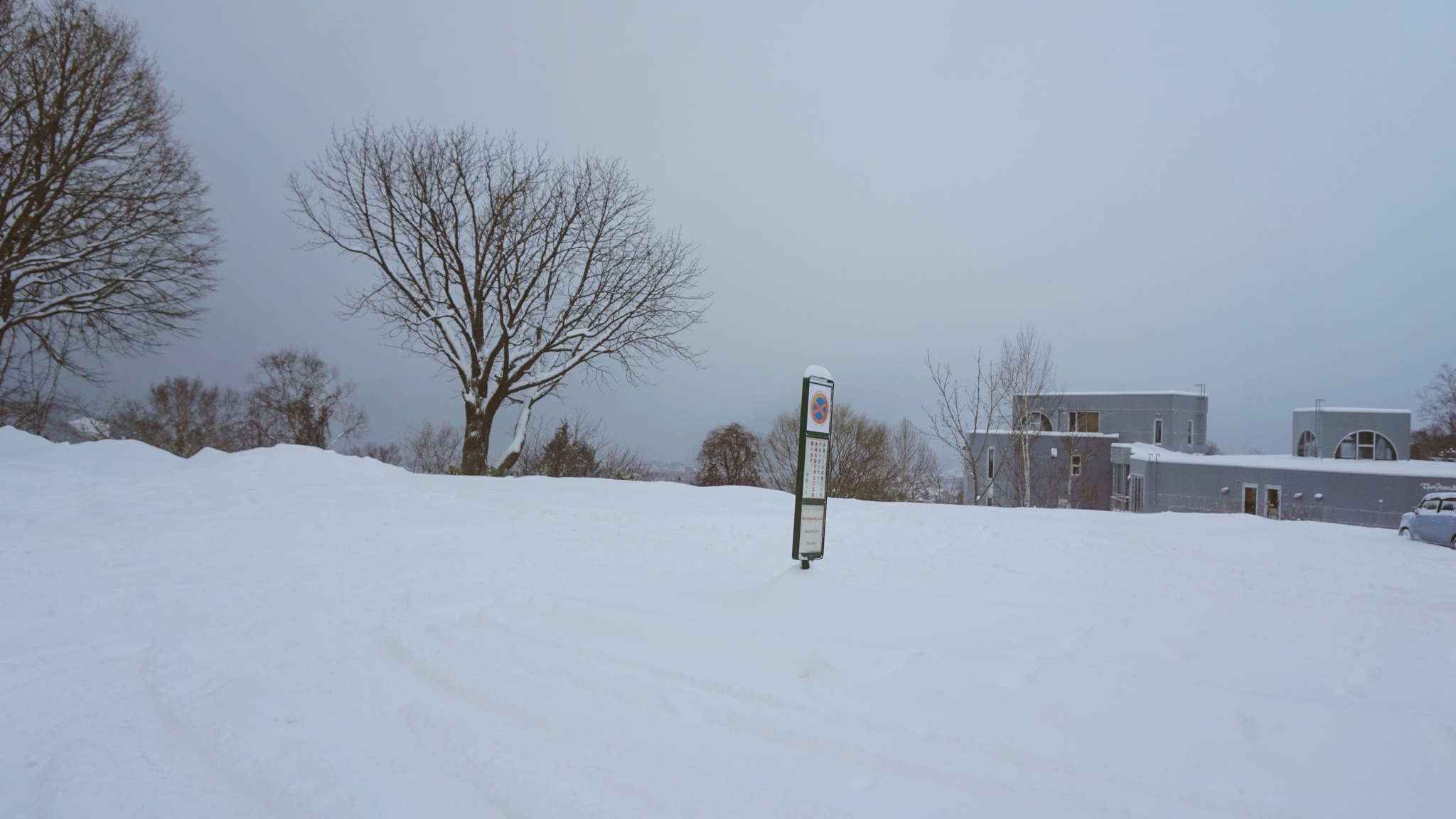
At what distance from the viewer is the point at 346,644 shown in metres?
3.85

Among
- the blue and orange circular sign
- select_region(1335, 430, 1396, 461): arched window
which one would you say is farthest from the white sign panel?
select_region(1335, 430, 1396, 461): arched window

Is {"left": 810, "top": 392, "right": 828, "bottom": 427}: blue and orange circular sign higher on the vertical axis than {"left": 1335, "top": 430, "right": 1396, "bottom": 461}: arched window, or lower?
lower

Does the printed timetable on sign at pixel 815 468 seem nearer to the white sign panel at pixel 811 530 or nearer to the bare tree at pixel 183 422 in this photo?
the white sign panel at pixel 811 530

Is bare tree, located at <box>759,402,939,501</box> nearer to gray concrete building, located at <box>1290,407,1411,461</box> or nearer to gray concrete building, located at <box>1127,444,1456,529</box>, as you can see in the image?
→ gray concrete building, located at <box>1127,444,1456,529</box>

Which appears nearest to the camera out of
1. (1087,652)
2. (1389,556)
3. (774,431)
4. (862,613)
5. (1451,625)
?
(1087,652)

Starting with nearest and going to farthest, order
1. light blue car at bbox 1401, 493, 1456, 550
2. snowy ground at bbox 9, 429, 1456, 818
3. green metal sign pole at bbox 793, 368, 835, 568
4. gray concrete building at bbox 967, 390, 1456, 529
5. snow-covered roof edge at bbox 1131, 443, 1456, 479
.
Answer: snowy ground at bbox 9, 429, 1456, 818 < green metal sign pole at bbox 793, 368, 835, 568 < light blue car at bbox 1401, 493, 1456, 550 < snow-covered roof edge at bbox 1131, 443, 1456, 479 < gray concrete building at bbox 967, 390, 1456, 529

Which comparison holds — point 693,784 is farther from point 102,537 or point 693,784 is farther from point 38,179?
point 38,179

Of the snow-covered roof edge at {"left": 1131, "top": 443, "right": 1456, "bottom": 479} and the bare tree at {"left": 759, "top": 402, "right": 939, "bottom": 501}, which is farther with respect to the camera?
the bare tree at {"left": 759, "top": 402, "right": 939, "bottom": 501}

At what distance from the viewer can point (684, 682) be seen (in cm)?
329

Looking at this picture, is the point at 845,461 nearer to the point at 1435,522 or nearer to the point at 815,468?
the point at 1435,522

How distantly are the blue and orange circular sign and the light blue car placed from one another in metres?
12.7

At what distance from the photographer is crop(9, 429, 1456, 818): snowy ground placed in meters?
2.37

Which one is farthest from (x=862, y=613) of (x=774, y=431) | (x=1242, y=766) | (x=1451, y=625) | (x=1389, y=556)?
(x=774, y=431)

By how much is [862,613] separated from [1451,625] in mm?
4635
